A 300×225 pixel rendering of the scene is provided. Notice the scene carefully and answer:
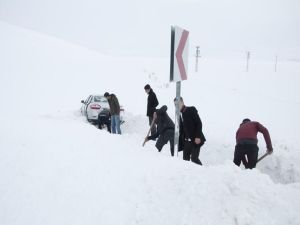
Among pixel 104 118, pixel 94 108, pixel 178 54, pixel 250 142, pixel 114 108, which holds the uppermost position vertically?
pixel 178 54

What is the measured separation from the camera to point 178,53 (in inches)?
187

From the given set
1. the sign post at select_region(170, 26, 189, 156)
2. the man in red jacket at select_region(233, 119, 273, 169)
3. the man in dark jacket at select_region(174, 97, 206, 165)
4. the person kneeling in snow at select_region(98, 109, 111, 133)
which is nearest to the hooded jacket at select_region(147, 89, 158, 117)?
the person kneeling in snow at select_region(98, 109, 111, 133)

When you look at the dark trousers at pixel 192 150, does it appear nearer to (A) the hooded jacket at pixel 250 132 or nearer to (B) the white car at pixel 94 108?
(A) the hooded jacket at pixel 250 132

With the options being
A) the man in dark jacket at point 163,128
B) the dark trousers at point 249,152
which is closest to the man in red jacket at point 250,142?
the dark trousers at point 249,152

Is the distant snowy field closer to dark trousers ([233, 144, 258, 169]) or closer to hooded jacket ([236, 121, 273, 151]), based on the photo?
dark trousers ([233, 144, 258, 169])

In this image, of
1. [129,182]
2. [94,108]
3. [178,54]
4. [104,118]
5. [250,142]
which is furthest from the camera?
[94,108]

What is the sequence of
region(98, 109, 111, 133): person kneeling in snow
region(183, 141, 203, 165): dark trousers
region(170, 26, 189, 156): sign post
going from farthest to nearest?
region(98, 109, 111, 133): person kneeling in snow
region(183, 141, 203, 165): dark trousers
region(170, 26, 189, 156): sign post

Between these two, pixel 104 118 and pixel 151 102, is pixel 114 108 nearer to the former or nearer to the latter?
pixel 151 102

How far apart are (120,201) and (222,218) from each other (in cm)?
142

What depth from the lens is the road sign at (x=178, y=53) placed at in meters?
4.61

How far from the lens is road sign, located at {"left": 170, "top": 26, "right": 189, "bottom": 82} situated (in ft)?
15.1

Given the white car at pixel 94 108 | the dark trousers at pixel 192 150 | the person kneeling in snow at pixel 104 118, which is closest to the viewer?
the dark trousers at pixel 192 150

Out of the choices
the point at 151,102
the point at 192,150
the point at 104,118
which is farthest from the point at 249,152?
the point at 104,118

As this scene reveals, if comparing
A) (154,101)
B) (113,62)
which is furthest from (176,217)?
(113,62)
